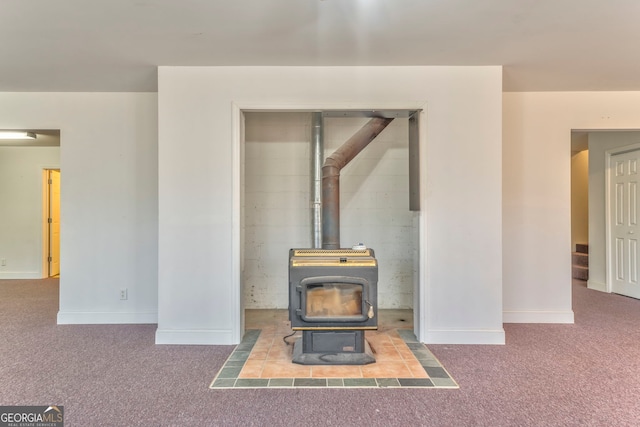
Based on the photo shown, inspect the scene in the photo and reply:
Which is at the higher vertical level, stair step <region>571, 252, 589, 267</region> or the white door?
the white door

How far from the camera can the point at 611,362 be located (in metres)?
2.51

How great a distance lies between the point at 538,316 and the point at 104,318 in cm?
455

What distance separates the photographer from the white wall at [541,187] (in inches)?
137

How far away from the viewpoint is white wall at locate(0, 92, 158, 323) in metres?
3.51

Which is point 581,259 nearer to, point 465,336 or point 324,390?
point 465,336

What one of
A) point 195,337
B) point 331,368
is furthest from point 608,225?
point 195,337

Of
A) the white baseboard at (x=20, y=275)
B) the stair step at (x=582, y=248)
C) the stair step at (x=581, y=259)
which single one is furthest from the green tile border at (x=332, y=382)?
the stair step at (x=582, y=248)

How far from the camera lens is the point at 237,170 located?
2.95 metres

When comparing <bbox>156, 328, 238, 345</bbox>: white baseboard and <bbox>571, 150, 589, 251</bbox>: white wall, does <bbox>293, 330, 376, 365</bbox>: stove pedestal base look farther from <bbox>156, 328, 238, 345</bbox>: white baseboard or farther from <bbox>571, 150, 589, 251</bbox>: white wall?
<bbox>571, 150, 589, 251</bbox>: white wall

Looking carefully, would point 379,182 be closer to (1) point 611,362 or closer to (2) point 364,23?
(2) point 364,23

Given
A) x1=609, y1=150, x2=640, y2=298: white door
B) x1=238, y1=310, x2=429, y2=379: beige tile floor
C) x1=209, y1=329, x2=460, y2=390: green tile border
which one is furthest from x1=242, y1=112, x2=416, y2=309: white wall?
x1=609, y1=150, x2=640, y2=298: white door

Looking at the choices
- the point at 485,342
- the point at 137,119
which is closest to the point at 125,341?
the point at 137,119

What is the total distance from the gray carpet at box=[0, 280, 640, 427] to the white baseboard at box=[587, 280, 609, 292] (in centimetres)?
182

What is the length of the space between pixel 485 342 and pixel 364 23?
273 centimetres
